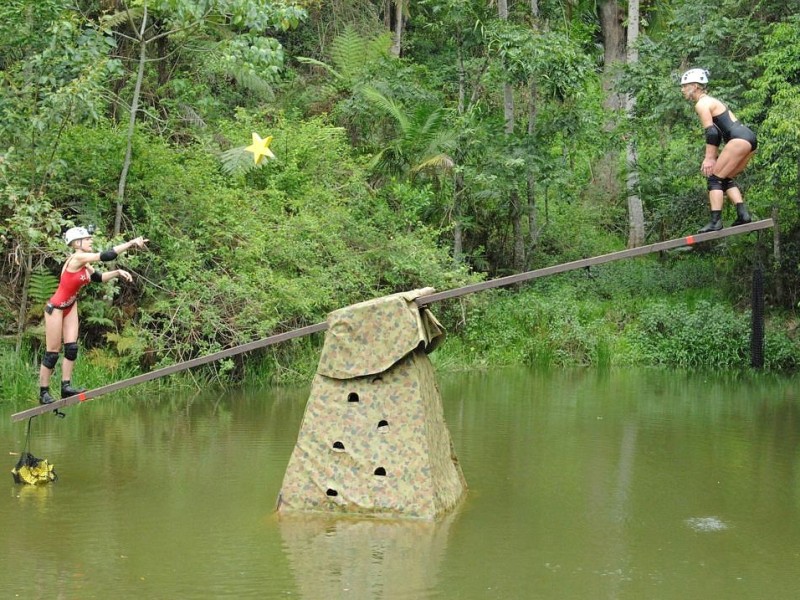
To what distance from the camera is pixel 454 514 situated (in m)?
9.84

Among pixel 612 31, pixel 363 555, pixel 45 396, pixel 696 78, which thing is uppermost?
pixel 612 31

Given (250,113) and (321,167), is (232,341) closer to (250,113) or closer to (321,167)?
(321,167)

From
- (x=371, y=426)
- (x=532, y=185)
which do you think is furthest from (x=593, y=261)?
(x=532, y=185)

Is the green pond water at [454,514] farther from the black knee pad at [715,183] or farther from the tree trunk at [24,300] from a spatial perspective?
the black knee pad at [715,183]

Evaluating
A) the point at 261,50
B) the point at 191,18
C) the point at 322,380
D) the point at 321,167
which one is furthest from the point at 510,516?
the point at 321,167

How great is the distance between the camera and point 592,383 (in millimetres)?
19375

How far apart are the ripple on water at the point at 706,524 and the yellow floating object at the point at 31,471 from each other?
6.17 m

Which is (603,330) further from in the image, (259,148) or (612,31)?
(612,31)

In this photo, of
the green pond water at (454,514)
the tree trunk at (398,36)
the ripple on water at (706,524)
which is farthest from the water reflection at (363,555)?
the tree trunk at (398,36)

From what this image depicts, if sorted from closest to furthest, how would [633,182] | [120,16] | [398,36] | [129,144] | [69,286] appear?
1. [69,286]
2. [129,144]
3. [120,16]
4. [633,182]
5. [398,36]

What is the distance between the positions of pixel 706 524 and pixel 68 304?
6322 millimetres

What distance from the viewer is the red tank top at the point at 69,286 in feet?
35.0

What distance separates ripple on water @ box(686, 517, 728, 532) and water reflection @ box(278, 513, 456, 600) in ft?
6.81

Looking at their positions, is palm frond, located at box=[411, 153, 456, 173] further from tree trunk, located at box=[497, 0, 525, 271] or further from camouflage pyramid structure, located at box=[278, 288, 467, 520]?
camouflage pyramid structure, located at box=[278, 288, 467, 520]
